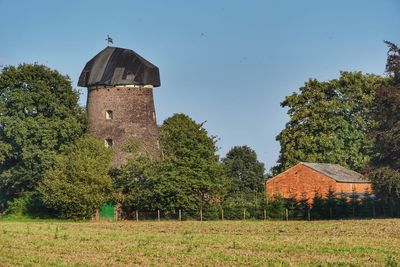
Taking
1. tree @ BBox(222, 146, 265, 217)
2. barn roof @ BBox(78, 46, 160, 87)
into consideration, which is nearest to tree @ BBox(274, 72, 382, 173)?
barn roof @ BBox(78, 46, 160, 87)

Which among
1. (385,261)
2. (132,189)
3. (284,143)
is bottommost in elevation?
(385,261)

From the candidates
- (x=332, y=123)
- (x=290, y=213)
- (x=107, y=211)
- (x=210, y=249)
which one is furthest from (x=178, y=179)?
(x=210, y=249)

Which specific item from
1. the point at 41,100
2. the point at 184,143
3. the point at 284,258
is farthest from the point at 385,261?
the point at 41,100

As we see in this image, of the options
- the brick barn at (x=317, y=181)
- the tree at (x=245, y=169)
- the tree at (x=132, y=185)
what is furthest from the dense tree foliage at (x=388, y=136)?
the tree at (x=245, y=169)

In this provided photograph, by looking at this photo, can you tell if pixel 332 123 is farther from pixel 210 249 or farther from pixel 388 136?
pixel 210 249

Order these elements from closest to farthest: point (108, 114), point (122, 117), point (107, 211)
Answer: point (107, 211)
point (122, 117)
point (108, 114)

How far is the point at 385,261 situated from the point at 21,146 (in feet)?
138

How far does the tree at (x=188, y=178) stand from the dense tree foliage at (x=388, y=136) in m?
12.5

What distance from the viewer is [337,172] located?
63.7 m

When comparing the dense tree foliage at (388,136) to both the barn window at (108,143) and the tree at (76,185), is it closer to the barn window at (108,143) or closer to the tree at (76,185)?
the tree at (76,185)

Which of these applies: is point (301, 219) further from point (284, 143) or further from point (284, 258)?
point (284, 258)

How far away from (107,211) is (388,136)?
21962mm

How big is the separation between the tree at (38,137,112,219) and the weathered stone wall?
5653 millimetres

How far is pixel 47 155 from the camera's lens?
59.6m
